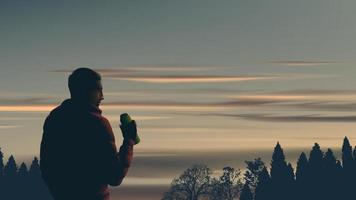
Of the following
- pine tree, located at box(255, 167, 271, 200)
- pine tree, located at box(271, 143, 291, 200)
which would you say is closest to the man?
pine tree, located at box(271, 143, 291, 200)

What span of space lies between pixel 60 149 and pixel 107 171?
76 centimetres

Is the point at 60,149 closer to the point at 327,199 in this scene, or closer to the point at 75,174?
the point at 75,174

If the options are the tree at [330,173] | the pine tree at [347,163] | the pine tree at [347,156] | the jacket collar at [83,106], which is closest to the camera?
the jacket collar at [83,106]

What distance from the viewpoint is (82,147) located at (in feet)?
57.4

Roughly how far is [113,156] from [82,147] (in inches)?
18.1

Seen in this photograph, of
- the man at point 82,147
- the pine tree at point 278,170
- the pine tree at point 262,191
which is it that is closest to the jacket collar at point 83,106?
the man at point 82,147

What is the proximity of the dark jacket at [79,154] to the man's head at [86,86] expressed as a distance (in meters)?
0.13

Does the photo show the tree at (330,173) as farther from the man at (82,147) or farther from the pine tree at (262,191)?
the man at (82,147)

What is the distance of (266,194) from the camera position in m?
198

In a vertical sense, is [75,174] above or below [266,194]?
below

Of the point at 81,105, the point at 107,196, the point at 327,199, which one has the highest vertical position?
the point at 327,199

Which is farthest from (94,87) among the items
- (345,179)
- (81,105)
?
(345,179)

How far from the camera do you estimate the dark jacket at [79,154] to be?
17.3m

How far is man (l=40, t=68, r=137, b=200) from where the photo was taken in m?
17.2
